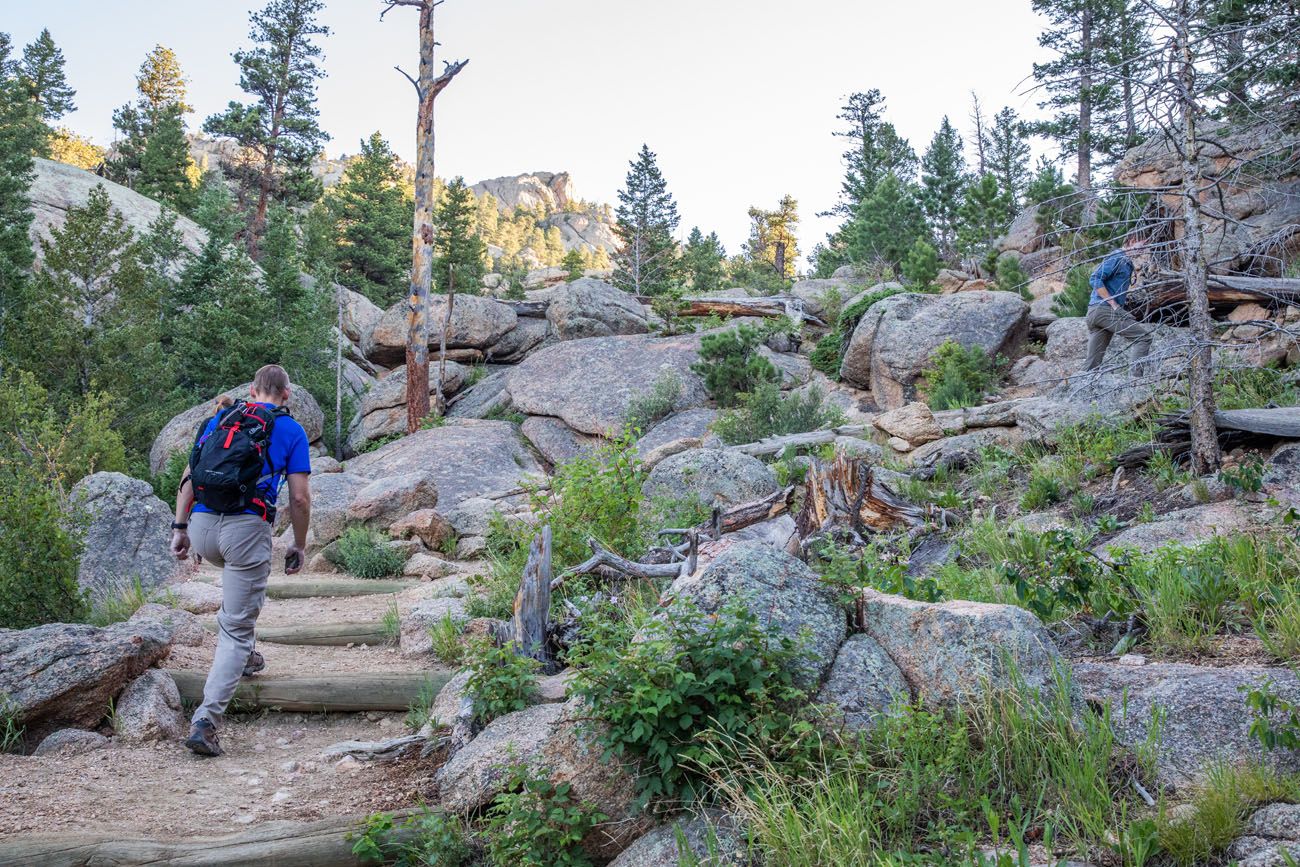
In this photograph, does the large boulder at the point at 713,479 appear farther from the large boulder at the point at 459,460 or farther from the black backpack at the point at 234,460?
the black backpack at the point at 234,460

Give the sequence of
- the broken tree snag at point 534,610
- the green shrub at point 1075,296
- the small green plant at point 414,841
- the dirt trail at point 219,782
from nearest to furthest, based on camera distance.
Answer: the small green plant at point 414,841 → the dirt trail at point 219,782 → the broken tree snag at point 534,610 → the green shrub at point 1075,296

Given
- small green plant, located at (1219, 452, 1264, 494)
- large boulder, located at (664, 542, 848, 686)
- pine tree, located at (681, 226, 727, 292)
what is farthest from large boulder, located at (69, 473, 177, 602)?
pine tree, located at (681, 226, 727, 292)

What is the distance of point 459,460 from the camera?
14641 mm

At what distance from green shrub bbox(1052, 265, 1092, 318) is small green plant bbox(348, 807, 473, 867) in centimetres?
1536

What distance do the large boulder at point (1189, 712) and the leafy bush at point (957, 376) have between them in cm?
903

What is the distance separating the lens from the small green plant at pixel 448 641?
20.5 ft

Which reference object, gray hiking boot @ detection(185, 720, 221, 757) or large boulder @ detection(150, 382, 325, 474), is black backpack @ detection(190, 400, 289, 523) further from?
large boulder @ detection(150, 382, 325, 474)

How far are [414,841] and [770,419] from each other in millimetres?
10424

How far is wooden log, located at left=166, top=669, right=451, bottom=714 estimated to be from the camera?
224 inches

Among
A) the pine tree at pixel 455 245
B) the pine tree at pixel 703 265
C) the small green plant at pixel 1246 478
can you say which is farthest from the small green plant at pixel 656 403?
the pine tree at pixel 703 265

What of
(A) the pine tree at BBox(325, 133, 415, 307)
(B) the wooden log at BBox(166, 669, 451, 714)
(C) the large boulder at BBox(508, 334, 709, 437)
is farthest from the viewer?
(A) the pine tree at BBox(325, 133, 415, 307)

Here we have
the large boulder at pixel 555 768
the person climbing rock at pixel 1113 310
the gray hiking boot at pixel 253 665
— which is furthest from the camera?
the person climbing rock at pixel 1113 310

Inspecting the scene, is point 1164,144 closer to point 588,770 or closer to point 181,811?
point 588,770

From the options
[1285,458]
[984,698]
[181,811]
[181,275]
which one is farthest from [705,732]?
[181,275]
